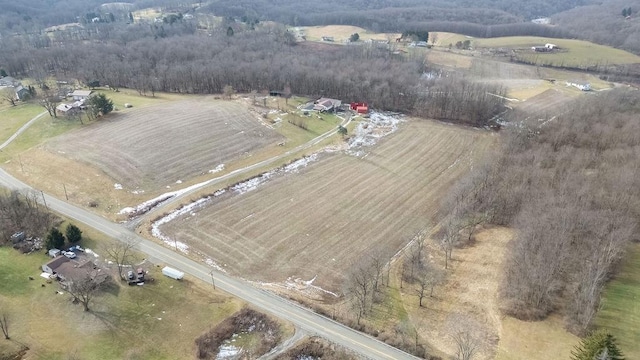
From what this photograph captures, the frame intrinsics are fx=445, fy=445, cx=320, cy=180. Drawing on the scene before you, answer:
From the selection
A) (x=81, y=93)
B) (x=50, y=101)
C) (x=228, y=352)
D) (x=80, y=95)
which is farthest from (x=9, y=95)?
(x=228, y=352)

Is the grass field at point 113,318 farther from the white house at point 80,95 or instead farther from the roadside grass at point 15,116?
the white house at point 80,95

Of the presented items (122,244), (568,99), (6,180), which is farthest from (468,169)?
(6,180)

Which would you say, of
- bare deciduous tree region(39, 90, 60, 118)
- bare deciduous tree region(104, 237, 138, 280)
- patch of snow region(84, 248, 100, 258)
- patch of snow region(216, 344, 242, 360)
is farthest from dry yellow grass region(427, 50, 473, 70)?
patch of snow region(216, 344, 242, 360)

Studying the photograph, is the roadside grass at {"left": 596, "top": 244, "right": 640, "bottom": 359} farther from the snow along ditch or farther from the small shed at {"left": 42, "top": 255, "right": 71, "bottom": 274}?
the small shed at {"left": 42, "top": 255, "right": 71, "bottom": 274}

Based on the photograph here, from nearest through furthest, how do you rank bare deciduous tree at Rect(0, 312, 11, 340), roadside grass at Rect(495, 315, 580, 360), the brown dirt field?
roadside grass at Rect(495, 315, 580, 360), bare deciduous tree at Rect(0, 312, 11, 340), the brown dirt field

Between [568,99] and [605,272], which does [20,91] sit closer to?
[605,272]

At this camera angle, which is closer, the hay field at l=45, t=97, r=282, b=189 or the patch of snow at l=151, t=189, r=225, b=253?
the patch of snow at l=151, t=189, r=225, b=253

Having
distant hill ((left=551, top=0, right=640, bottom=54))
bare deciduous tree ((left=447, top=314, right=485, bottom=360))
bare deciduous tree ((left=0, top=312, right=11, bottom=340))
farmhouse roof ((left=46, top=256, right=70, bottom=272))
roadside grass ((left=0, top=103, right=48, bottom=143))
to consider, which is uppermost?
distant hill ((left=551, top=0, right=640, bottom=54))
